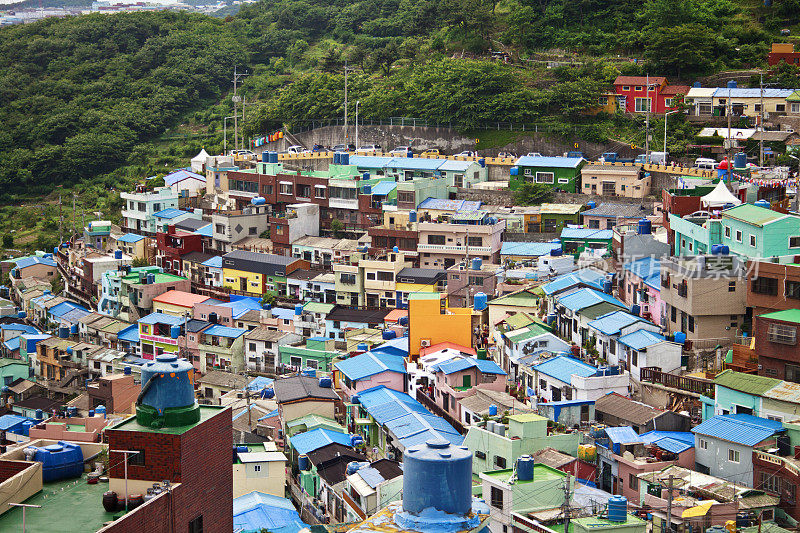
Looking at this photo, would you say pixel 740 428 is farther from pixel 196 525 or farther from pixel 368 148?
pixel 368 148

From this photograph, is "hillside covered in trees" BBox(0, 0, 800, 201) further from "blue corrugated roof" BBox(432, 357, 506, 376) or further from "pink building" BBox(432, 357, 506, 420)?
"pink building" BBox(432, 357, 506, 420)

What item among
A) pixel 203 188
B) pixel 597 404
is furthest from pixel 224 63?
pixel 597 404

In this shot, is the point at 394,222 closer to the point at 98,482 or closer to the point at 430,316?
the point at 430,316

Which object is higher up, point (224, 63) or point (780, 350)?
point (224, 63)

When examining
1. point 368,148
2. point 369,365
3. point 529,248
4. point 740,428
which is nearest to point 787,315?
point 740,428

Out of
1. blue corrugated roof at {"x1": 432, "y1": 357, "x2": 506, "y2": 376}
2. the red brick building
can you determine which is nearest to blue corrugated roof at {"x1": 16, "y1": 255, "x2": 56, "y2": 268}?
the red brick building
